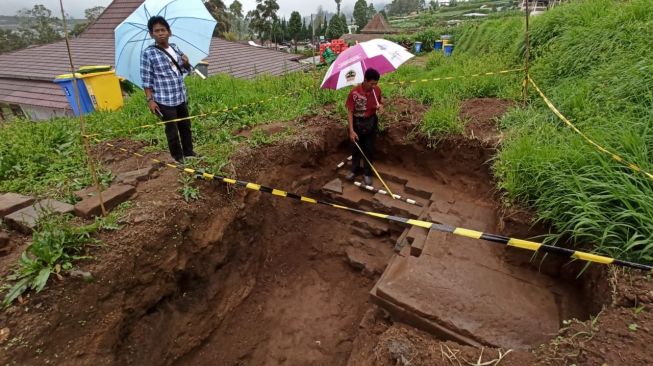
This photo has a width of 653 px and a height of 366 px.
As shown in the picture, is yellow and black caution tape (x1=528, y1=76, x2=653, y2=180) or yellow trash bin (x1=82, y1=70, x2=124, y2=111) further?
yellow trash bin (x1=82, y1=70, x2=124, y2=111)

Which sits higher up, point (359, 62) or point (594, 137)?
point (359, 62)

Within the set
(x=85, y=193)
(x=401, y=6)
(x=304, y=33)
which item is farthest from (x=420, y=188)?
(x=401, y=6)

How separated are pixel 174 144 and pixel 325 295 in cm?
274

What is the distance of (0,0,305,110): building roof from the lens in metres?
11.4

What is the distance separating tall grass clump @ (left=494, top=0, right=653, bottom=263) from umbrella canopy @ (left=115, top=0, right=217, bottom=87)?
4.25 metres

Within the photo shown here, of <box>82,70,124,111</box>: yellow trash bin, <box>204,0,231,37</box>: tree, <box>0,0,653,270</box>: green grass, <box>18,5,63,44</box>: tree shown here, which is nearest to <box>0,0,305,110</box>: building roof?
<box>82,70,124,111</box>: yellow trash bin

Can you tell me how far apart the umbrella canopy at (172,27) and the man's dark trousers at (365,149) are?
2.48m

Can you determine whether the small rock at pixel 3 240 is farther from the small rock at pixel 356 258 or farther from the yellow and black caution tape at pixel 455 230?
the small rock at pixel 356 258

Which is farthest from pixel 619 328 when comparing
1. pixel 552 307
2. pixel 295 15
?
pixel 295 15

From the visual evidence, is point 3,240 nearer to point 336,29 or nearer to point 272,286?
point 272,286

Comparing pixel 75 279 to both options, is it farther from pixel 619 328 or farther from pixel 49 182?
pixel 619 328

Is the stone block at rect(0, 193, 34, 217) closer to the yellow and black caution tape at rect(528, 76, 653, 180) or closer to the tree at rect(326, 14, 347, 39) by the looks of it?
the yellow and black caution tape at rect(528, 76, 653, 180)

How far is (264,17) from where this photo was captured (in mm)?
44750

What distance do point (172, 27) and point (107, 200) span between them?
8.43 ft
